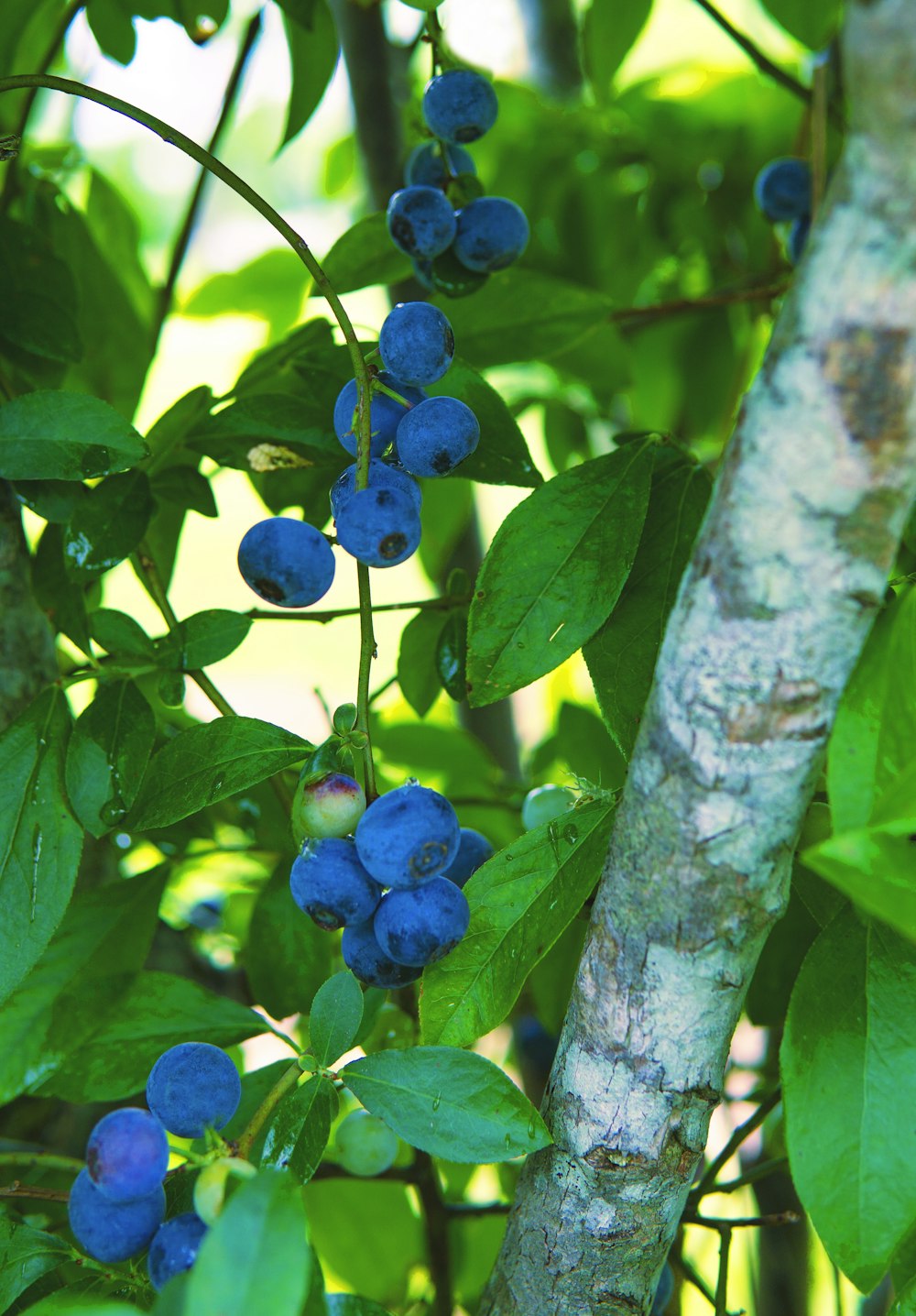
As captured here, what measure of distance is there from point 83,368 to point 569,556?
62 centimetres

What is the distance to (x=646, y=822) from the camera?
1.60ft

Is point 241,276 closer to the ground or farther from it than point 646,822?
farther from it

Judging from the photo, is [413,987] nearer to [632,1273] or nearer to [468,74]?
[632,1273]

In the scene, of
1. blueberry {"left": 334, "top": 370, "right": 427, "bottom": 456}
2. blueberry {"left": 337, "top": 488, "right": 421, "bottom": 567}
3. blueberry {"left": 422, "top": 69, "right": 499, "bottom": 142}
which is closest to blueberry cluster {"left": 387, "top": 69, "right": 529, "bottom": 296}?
blueberry {"left": 422, "top": 69, "right": 499, "bottom": 142}

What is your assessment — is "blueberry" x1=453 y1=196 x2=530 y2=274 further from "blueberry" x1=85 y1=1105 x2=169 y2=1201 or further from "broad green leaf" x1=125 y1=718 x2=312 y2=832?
"blueberry" x1=85 y1=1105 x2=169 y2=1201

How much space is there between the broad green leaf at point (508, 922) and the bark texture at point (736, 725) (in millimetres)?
44

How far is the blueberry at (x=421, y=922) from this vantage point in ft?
1.81

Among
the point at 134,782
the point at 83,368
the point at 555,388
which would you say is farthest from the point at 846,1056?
the point at 555,388

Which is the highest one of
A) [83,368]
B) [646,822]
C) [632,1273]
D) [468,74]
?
[468,74]

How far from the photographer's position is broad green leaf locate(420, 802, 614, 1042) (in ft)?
1.96

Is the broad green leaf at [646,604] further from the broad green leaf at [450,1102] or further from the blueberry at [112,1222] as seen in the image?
the blueberry at [112,1222]

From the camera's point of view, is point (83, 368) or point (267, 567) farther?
point (83, 368)

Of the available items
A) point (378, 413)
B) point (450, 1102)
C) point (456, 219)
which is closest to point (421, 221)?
point (456, 219)

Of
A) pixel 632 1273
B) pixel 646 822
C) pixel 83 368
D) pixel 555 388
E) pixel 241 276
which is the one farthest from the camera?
pixel 555 388
